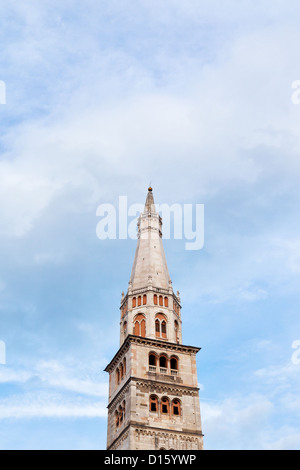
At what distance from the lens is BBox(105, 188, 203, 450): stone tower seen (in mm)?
60500

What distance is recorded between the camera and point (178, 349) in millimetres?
68188

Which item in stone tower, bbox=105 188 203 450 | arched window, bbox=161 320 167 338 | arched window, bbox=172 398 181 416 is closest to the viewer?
stone tower, bbox=105 188 203 450

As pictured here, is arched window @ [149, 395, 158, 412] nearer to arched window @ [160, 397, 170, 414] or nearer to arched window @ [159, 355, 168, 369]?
arched window @ [160, 397, 170, 414]

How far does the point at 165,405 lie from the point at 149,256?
2301 centimetres

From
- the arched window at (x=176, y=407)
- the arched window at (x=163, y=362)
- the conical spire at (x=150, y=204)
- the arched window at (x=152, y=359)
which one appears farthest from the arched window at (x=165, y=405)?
the conical spire at (x=150, y=204)

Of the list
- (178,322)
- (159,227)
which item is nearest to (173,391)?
(178,322)

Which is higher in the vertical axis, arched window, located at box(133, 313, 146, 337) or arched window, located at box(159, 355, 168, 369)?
arched window, located at box(133, 313, 146, 337)

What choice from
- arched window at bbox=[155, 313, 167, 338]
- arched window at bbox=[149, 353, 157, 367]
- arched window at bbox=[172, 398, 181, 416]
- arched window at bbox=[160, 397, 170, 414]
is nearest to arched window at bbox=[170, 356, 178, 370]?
arched window at bbox=[149, 353, 157, 367]

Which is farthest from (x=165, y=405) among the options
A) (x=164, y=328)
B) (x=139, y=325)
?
(x=139, y=325)

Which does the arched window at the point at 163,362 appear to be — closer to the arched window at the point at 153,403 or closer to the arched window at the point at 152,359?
the arched window at the point at 152,359

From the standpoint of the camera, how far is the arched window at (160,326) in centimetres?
7012
